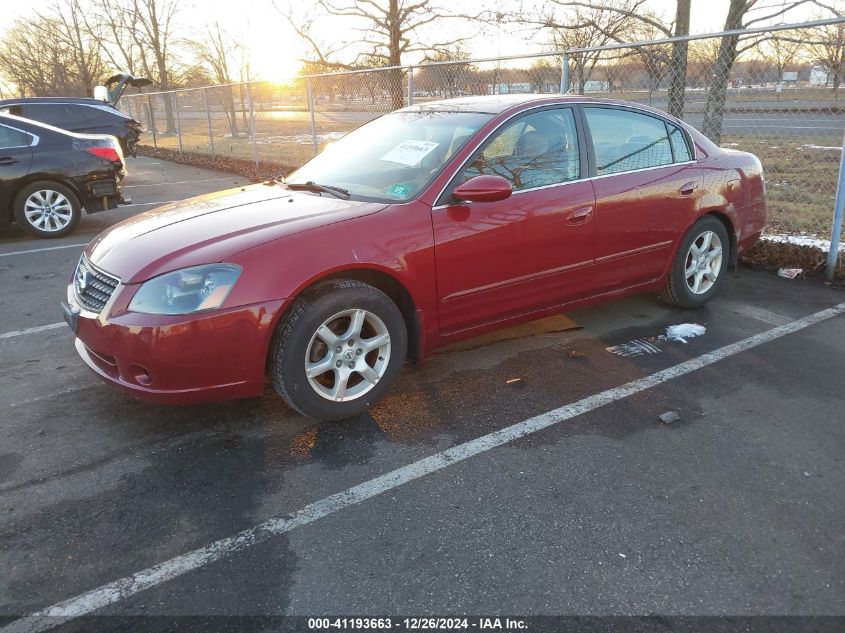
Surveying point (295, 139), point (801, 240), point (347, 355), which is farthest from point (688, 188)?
point (295, 139)

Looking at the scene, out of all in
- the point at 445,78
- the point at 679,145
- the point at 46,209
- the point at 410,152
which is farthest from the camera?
the point at 445,78

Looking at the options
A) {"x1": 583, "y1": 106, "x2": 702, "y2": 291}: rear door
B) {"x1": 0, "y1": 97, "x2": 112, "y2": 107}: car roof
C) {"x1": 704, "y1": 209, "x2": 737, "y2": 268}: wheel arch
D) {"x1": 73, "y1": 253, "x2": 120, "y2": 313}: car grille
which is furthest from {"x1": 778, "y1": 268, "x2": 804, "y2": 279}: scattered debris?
{"x1": 0, "y1": 97, "x2": 112, "y2": 107}: car roof

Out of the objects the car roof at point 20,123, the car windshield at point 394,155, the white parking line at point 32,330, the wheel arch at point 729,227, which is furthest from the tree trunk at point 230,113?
the wheel arch at point 729,227

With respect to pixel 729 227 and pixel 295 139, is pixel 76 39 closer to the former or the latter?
pixel 295 139

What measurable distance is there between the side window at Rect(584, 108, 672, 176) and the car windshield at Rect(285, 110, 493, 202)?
33.6 inches

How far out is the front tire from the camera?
123 inches

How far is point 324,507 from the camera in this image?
269 cm

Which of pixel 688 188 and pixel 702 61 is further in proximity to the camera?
pixel 702 61

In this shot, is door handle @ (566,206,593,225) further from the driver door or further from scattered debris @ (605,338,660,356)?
scattered debris @ (605,338,660,356)

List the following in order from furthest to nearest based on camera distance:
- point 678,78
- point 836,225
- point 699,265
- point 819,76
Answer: point 678,78 < point 819,76 < point 836,225 < point 699,265

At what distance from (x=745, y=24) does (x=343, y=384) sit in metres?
10.4

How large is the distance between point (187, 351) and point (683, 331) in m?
3.47

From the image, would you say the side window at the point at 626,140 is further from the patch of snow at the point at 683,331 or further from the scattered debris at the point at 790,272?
the scattered debris at the point at 790,272

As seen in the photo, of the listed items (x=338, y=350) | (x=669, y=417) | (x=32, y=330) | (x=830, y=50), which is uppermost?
(x=830, y=50)
